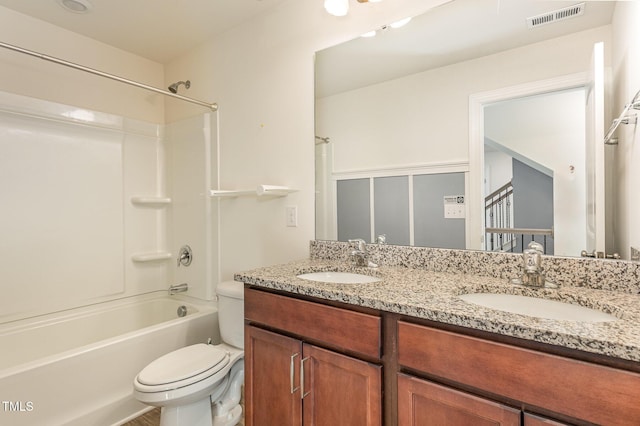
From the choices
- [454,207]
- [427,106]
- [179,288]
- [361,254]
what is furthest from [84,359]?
[427,106]

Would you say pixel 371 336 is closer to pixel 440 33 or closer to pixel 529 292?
pixel 529 292

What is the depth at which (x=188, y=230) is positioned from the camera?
2.59 m

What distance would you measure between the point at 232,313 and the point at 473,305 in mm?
1420

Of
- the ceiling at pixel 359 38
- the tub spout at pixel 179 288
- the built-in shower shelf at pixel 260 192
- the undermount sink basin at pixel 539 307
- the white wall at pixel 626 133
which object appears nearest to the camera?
the undermount sink basin at pixel 539 307

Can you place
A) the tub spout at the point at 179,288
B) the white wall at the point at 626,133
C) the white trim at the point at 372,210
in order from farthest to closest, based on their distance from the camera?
the tub spout at the point at 179,288
the white trim at the point at 372,210
the white wall at the point at 626,133

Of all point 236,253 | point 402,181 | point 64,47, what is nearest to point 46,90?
point 64,47

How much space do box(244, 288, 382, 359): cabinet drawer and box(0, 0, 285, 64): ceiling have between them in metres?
1.81

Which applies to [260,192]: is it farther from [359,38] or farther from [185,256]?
[185,256]

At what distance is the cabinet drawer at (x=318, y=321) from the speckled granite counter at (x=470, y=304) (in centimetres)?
5

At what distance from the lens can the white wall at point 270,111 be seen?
1.85 meters

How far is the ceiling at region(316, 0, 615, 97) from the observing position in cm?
122

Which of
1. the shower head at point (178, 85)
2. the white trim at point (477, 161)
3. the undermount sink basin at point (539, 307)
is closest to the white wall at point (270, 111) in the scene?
the shower head at point (178, 85)

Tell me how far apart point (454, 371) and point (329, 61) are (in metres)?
1.65

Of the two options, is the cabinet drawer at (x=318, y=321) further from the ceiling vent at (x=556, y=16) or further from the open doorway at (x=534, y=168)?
the ceiling vent at (x=556, y=16)
